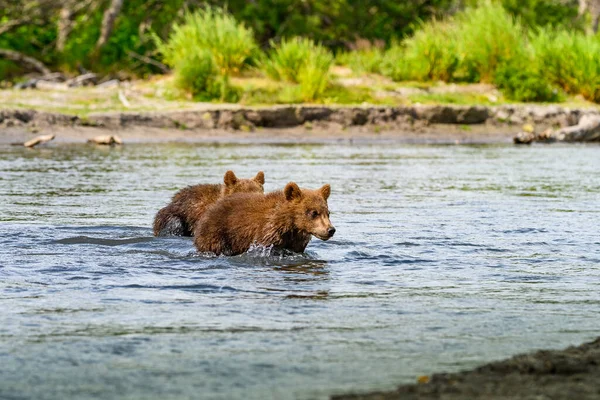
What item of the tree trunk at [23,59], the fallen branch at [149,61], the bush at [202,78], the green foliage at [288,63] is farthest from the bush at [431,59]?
the tree trunk at [23,59]

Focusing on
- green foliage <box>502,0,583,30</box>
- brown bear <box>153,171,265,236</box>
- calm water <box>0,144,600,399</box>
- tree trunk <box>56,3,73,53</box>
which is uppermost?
green foliage <box>502,0,583,30</box>

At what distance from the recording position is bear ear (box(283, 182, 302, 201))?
906 cm

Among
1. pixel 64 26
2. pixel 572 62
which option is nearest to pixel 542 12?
pixel 572 62

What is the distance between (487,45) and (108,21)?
1051cm

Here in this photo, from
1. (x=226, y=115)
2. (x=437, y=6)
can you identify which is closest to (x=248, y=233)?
(x=226, y=115)

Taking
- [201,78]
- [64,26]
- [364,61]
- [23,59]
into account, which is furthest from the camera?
[64,26]

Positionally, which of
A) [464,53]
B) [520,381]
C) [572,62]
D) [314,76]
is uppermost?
[464,53]

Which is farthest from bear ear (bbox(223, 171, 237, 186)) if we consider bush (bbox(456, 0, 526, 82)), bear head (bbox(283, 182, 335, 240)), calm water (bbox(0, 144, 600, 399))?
bush (bbox(456, 0, 526, 82))

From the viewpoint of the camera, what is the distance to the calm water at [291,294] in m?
5.43

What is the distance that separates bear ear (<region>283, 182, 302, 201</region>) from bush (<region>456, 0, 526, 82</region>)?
20.5 metres

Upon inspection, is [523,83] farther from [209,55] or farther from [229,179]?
[229,179]

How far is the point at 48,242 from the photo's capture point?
33.0 ft

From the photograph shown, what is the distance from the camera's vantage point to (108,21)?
31.2 metres

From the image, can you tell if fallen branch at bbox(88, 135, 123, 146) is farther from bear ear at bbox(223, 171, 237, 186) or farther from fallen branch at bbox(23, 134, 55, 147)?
bear ear at bbox(223, 171, 237, 186)
